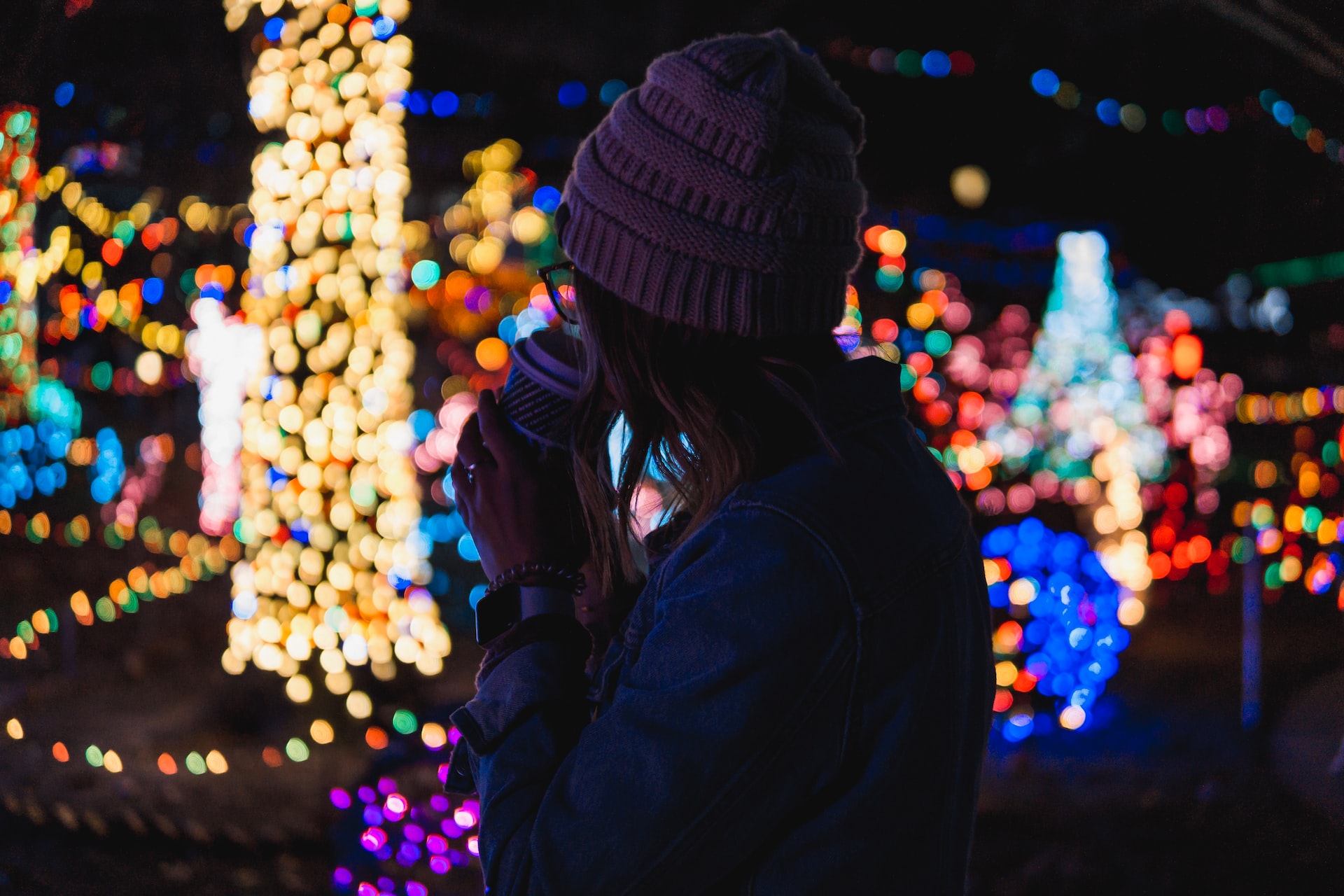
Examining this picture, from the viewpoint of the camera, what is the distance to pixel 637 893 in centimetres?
89

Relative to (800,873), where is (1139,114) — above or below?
above

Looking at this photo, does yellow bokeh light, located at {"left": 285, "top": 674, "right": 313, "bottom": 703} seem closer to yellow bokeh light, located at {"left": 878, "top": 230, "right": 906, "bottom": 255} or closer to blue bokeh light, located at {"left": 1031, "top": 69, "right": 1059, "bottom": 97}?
blue bokeh light, located at {"left": 1031, "top": 69, "right": 1059, "bottom": 97}

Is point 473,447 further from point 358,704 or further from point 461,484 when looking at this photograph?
point 358,704

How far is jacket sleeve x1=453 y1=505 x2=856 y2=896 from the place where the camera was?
33.9 inches

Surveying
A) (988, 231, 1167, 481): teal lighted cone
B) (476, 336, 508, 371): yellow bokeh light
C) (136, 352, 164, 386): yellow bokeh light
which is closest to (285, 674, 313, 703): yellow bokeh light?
(136, 352, 164, 386): yellow bokeh light

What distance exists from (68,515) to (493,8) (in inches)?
296

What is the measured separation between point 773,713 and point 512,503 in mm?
424

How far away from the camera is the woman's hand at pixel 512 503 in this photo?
1.12 m

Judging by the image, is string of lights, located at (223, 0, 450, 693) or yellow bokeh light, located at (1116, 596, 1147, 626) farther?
yellow bokeh light, located at (1116, 596, 1147, 626)

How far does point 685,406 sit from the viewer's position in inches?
39.9

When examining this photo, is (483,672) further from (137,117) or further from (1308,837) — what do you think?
(1308,837)

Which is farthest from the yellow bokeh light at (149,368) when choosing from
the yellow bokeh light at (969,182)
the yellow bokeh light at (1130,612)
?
the yellow bokeh light at (1130,612)

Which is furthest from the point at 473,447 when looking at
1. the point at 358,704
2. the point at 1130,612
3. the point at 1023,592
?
the point at 1130,612

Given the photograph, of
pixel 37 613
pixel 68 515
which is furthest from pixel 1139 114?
pixel 68 515
